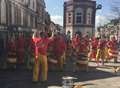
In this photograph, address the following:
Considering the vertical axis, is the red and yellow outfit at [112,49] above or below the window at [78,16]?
below

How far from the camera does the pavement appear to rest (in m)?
14.7

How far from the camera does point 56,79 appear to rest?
54.0ft

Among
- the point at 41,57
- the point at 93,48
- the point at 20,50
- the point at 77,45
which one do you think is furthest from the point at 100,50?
the point at 41,57

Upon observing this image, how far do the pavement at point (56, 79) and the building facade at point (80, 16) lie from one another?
56.0m

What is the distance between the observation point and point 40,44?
48.8 feet

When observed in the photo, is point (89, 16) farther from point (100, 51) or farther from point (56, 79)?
point (56, 79)

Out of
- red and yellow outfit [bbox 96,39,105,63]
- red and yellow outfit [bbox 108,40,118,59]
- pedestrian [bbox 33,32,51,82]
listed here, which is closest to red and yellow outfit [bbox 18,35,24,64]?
red and yellow outfit [bbox 96,39,105,63]

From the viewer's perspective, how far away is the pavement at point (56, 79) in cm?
1467

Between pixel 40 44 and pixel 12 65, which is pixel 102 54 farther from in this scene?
pixel 40 44

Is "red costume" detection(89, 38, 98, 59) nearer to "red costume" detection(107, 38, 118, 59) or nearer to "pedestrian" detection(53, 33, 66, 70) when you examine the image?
"red costume" detection(107, 38, 118, 59)

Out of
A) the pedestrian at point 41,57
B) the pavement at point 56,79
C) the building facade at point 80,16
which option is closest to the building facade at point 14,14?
the pavement at point 56,79

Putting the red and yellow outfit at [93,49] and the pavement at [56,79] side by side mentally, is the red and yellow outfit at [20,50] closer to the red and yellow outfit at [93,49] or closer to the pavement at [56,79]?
the pavement at [56,79]

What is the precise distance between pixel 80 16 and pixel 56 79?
6133 centimetres

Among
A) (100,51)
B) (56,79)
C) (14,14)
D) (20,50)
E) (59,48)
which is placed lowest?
(56,79)
